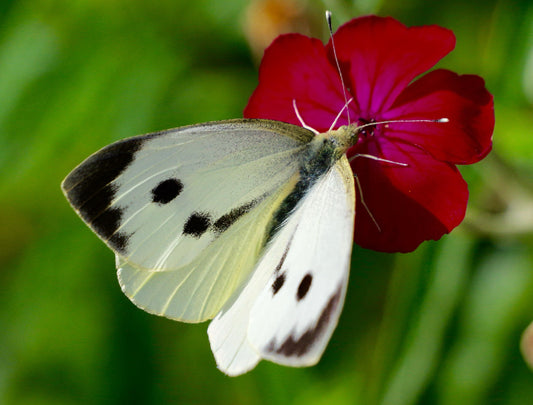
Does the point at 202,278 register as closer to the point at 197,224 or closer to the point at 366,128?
the point at 197,224

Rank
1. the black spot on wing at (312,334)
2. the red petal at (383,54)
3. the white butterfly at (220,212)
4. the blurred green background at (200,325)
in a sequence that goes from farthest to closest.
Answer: the blurred green background at (200,325)
the red petal at (383,54)
the white butterfly at (220,212)
the black spot on wing at (312,334)

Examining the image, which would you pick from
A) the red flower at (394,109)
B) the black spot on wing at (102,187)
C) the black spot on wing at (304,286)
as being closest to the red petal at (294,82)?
the red flower at (394,109)

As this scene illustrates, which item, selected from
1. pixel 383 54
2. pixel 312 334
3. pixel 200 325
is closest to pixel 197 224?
pixel 312 334

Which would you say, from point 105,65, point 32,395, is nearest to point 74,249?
point 32,395

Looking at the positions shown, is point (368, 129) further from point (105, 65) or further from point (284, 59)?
point (105, 65)

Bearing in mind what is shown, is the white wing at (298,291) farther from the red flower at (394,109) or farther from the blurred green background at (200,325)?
the blurred green background at (200,325)

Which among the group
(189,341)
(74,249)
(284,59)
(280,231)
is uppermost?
(284,59)
